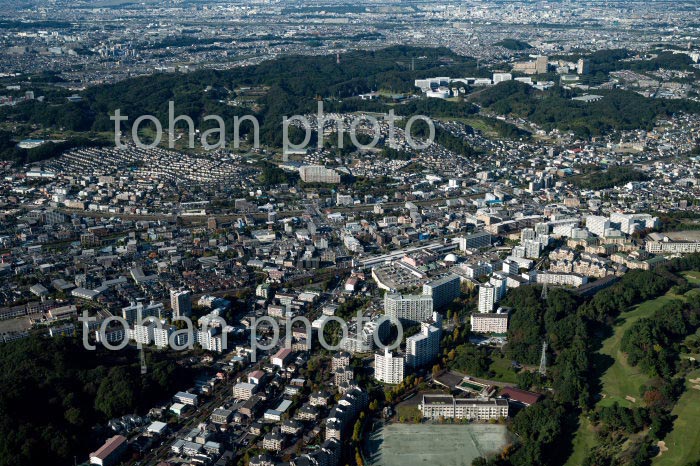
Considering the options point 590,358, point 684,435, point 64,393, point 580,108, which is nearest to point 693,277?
point 590,358

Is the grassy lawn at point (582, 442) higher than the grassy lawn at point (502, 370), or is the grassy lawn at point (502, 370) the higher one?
the grassy lawn at point (502, 370)

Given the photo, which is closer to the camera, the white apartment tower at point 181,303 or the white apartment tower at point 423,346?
the white apartment tower at point 423,346

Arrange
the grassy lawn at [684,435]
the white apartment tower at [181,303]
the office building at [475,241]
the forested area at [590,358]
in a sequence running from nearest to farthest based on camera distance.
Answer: the grassy lawn at [684,435]
the forested area at [590,358]
the white apartment tower at [181,303]
the office building at [475,241]

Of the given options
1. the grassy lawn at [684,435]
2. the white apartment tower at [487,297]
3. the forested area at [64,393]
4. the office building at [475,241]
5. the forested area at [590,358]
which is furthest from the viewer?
the office building at [475,241]

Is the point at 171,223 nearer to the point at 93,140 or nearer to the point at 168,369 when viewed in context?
the point at 168,369

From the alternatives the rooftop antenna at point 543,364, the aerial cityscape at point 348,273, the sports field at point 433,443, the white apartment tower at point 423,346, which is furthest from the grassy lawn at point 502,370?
the sports field at point 433,443

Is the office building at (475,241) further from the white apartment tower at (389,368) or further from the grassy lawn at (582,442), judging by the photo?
the grassy lawn at (582,442)
